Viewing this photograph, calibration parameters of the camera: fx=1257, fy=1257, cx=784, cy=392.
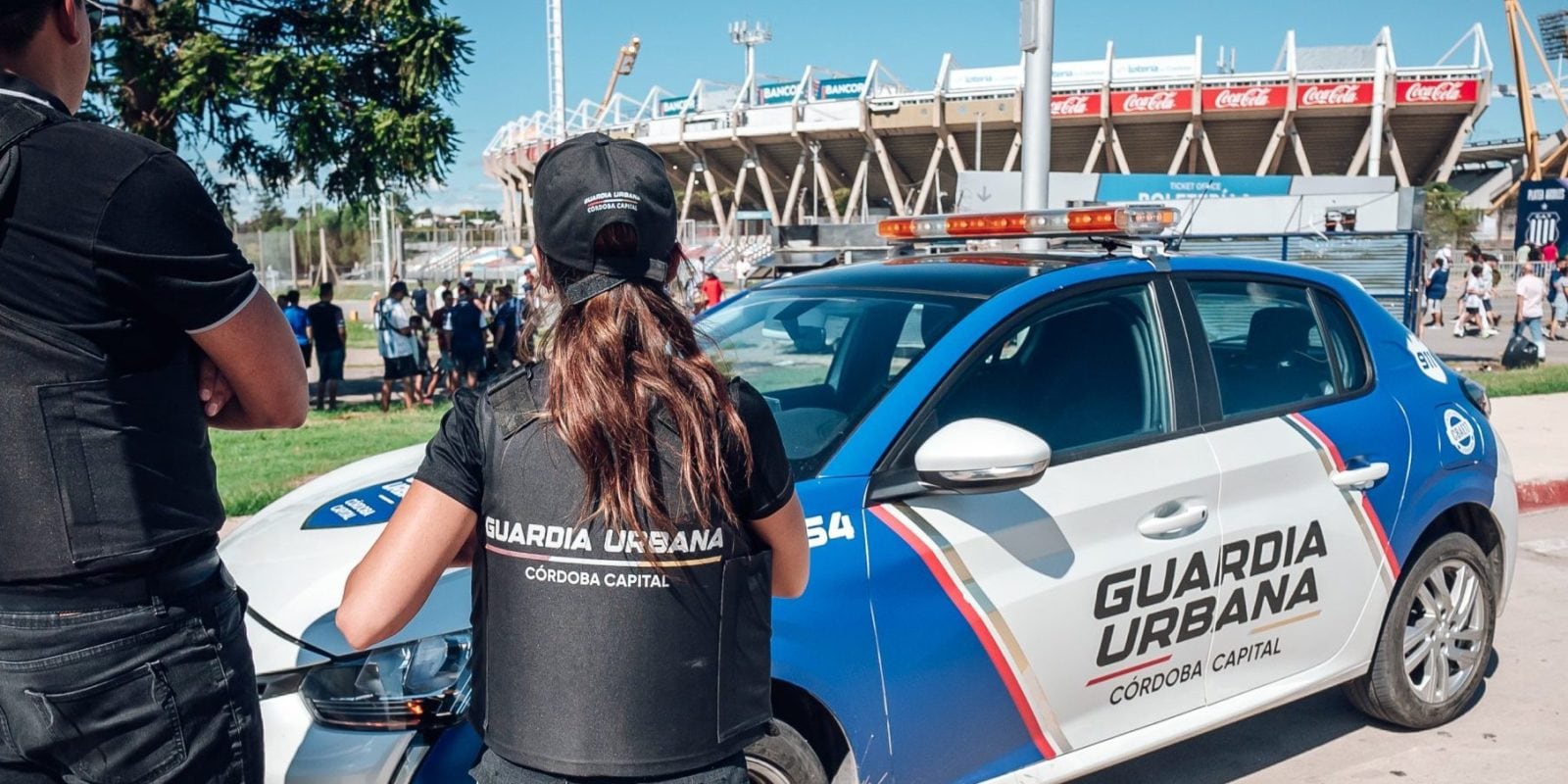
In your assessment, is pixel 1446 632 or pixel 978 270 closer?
pixel 978 270

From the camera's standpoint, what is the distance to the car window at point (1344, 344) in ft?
13.6

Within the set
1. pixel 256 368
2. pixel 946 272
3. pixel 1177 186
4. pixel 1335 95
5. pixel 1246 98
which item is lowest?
pixel 256 368

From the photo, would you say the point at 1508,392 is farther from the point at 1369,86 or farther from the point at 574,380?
the point at 1369,86

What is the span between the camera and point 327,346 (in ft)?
49.6

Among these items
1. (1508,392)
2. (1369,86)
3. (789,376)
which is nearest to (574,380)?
(789,376)

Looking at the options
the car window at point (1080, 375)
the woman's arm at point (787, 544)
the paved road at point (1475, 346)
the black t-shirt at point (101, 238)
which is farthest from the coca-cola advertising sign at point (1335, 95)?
the black t-shirt at point (101, 238)

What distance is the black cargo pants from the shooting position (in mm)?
1627

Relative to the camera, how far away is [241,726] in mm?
1751

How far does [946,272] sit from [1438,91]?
5775 cm

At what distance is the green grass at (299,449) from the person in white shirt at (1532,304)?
15331mm

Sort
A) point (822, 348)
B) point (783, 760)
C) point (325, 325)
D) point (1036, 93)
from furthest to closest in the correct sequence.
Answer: point (325, 325), point (1036, 93), point (822, 348), point (783, 760)

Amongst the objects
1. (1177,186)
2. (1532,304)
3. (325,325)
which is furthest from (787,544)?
(1177,186)

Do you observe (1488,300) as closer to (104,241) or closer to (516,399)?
(516,399)

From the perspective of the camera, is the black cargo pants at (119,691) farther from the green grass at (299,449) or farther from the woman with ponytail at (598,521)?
the green grass at (299,449)
